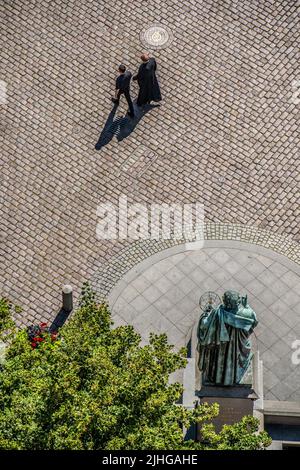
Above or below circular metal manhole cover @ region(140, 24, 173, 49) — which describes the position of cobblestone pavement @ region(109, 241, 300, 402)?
below

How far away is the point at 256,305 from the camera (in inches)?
1029

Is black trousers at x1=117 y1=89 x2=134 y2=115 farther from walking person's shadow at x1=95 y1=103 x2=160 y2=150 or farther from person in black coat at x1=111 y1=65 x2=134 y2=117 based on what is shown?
walking person's shadow at x1=95 y1=103 x2=160 y2=150

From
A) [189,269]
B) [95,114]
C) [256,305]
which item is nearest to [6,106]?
[95,114]

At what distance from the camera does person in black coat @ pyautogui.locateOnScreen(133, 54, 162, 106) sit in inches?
1175

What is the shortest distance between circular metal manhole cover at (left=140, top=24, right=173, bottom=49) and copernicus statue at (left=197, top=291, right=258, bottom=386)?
13.6 m

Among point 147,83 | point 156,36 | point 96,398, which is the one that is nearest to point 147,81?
point 147,83

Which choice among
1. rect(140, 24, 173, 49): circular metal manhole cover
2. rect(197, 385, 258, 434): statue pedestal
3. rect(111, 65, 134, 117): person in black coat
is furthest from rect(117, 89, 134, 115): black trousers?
rect(197, 385, 258, 434): statue pedestal

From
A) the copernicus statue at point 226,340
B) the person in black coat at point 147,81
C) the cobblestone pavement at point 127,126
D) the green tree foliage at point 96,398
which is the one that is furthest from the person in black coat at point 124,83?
the green tree foliage at point 96,398

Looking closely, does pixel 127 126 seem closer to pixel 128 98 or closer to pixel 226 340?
pixel 128 98

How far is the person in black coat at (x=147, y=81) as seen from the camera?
29844 mm

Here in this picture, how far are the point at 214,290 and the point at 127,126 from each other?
6.87m

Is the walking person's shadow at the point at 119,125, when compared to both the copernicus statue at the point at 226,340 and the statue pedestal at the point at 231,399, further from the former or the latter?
the statue pedestal at the point at 231,399

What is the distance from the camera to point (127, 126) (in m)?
30.2
